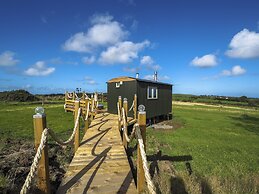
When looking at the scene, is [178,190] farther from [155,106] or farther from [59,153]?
[155,106]

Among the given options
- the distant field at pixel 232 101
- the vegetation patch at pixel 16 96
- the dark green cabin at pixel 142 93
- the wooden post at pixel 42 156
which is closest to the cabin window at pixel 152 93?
the dark green cabin at pixel 142 93

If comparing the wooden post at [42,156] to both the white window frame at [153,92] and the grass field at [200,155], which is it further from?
the white window frame at [153,92]

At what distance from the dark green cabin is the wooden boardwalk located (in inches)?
337

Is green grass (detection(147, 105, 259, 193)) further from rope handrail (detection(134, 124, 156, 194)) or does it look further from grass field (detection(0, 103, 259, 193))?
rope handrail (detection(134, 124, 156, 194))

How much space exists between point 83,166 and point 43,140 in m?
Result: 2.38

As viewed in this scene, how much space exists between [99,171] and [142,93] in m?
11.3

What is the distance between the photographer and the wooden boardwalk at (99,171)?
4242 mm

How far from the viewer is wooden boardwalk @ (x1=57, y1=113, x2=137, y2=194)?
4.24m

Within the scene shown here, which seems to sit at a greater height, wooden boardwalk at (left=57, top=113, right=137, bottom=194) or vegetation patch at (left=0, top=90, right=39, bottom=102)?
vegetation patch at (left=0, top=90, right=39, bottom=102)

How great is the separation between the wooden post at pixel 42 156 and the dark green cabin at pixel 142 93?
12.1 metres

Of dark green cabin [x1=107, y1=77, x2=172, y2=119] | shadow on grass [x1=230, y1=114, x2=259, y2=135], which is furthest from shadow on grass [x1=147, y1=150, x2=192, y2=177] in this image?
shadow on grass [x1=230, y1=114, x2=259, y2=135]

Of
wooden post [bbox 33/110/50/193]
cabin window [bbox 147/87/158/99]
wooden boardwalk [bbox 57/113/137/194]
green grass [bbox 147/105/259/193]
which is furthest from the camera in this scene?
cabin window [bbox 147/87/158/99]

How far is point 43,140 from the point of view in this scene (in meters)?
3.19

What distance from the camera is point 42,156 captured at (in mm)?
3473
